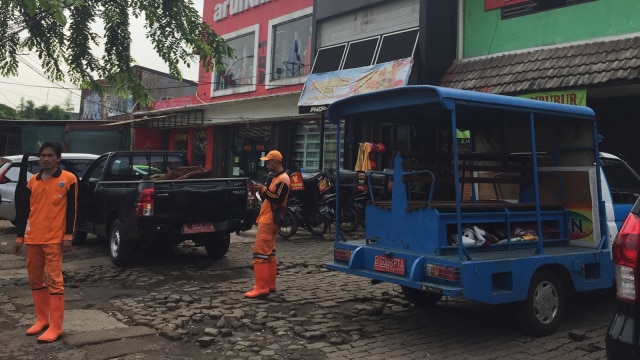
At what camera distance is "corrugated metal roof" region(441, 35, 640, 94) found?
874 cm

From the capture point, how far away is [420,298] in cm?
584

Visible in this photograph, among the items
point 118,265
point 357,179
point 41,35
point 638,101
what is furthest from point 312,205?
point 638,101

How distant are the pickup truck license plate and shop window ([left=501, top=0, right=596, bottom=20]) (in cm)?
781

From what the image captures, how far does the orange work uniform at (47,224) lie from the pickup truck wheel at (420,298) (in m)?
3.49

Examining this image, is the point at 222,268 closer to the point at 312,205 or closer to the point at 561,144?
the point at 312,205

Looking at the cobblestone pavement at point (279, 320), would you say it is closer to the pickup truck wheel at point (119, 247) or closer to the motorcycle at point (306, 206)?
the pickup truck wheel at point (119, 247)

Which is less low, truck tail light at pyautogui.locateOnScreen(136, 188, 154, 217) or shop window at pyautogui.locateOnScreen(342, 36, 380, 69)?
shop window at pyautogui.locateOnScreen(342, 36, 380, 69)

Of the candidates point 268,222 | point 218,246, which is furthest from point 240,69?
point 268,222

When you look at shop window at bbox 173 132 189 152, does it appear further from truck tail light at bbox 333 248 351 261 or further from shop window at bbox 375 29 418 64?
truck tail light at bbox 333 248 351 261

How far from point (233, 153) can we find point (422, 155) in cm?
1689

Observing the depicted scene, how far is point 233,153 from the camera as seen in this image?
2161 cm

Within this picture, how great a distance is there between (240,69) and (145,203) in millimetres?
13738

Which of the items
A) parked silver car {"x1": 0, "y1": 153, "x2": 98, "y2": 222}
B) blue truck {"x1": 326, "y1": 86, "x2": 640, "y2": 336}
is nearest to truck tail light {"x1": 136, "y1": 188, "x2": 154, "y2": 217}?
blue truck {"x1": 326, "y1": 86, "x2": 640, "y2": 336}

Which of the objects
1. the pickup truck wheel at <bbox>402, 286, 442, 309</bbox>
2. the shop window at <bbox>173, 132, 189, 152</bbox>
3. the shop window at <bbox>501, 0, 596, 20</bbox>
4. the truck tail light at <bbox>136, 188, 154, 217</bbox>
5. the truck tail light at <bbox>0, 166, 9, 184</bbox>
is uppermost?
the shop window at <bbox>501, 0, 596, 20</bbox>
